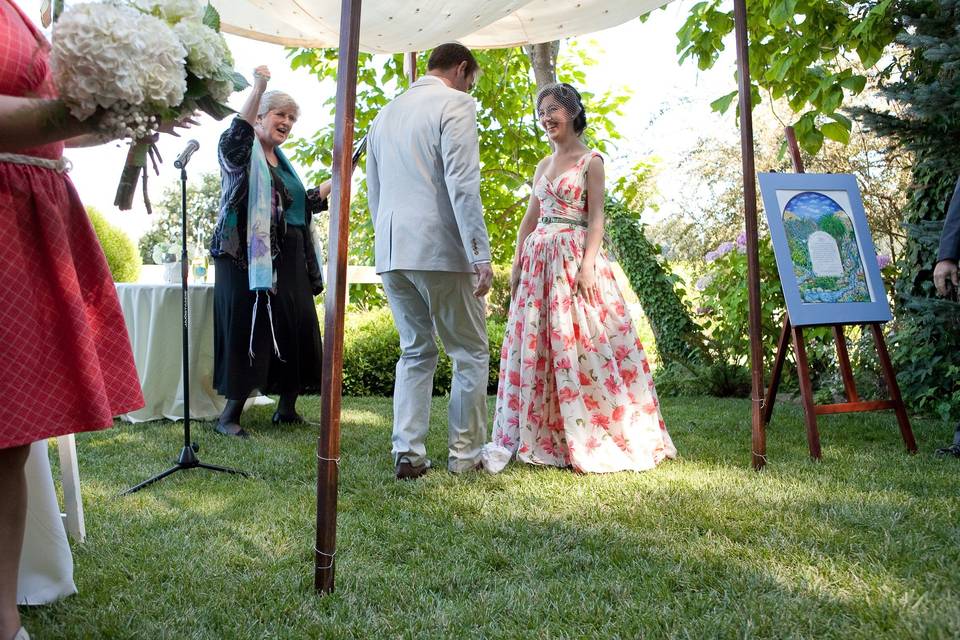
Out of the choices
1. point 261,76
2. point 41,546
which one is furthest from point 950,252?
point 41,546

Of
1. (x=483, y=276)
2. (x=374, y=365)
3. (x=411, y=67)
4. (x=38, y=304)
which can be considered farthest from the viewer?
(x=374, y=365)

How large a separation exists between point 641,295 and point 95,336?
685 cm

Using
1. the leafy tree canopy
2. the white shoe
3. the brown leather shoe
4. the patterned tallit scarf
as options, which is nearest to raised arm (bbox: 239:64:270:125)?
the patterned tallit scarf

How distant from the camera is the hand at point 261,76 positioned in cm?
360

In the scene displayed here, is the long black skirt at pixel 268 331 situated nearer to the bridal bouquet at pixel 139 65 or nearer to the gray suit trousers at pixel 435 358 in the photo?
the gray suit trousers at pixel 435 358

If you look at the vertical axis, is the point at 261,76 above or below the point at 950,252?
above

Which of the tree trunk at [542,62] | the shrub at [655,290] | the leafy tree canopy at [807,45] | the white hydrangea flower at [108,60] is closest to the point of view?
the white hydrangea flower at [108,60]

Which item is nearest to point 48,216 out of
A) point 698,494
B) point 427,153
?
point 427,153

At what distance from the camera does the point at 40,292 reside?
1.62 m

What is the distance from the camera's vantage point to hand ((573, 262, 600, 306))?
154 inches

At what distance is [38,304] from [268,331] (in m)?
Answer: 3.26

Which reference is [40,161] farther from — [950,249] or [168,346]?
[168,346]

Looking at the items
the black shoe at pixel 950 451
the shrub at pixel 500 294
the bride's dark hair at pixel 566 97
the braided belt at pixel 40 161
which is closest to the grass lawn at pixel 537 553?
the black shoe at pixel 950 451

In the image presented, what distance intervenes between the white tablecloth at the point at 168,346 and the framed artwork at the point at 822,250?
376 centimetres
